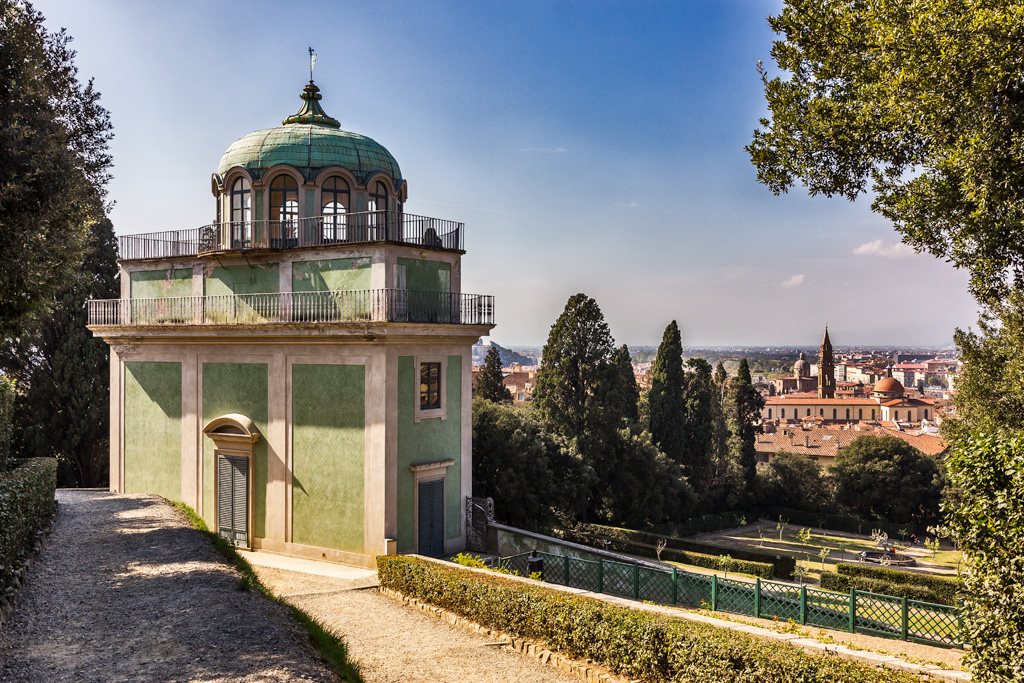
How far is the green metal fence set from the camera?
44.7 ft

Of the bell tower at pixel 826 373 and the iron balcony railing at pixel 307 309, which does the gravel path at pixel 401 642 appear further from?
the bell tower at pixel 826 373

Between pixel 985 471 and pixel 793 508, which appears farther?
pixel 793 508

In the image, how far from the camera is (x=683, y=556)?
38.4 meters

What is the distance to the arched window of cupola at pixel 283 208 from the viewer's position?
21125 mm

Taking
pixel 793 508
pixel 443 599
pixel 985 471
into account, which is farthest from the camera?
pixel 793 508

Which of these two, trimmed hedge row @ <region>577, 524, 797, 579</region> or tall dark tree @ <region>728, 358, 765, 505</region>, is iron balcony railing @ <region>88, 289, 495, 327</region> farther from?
tall dark tree @ <region>728, 358, 765, 505</region>

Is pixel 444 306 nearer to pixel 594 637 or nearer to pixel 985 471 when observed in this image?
pixel 594 637

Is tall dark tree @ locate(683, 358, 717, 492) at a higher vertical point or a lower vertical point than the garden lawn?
higher

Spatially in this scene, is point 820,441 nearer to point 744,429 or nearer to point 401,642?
point 744,429

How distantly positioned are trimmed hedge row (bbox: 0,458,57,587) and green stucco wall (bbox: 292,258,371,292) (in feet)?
25.5

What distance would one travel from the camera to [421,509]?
765 inches

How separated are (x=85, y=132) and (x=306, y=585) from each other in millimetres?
10893

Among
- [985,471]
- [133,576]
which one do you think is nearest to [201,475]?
[133,576]

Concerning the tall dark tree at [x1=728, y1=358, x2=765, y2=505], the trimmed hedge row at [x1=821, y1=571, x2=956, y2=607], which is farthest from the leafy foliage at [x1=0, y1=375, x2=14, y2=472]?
the tall dark tree at [x1=728, y1=358, x2=765, y2=505]
